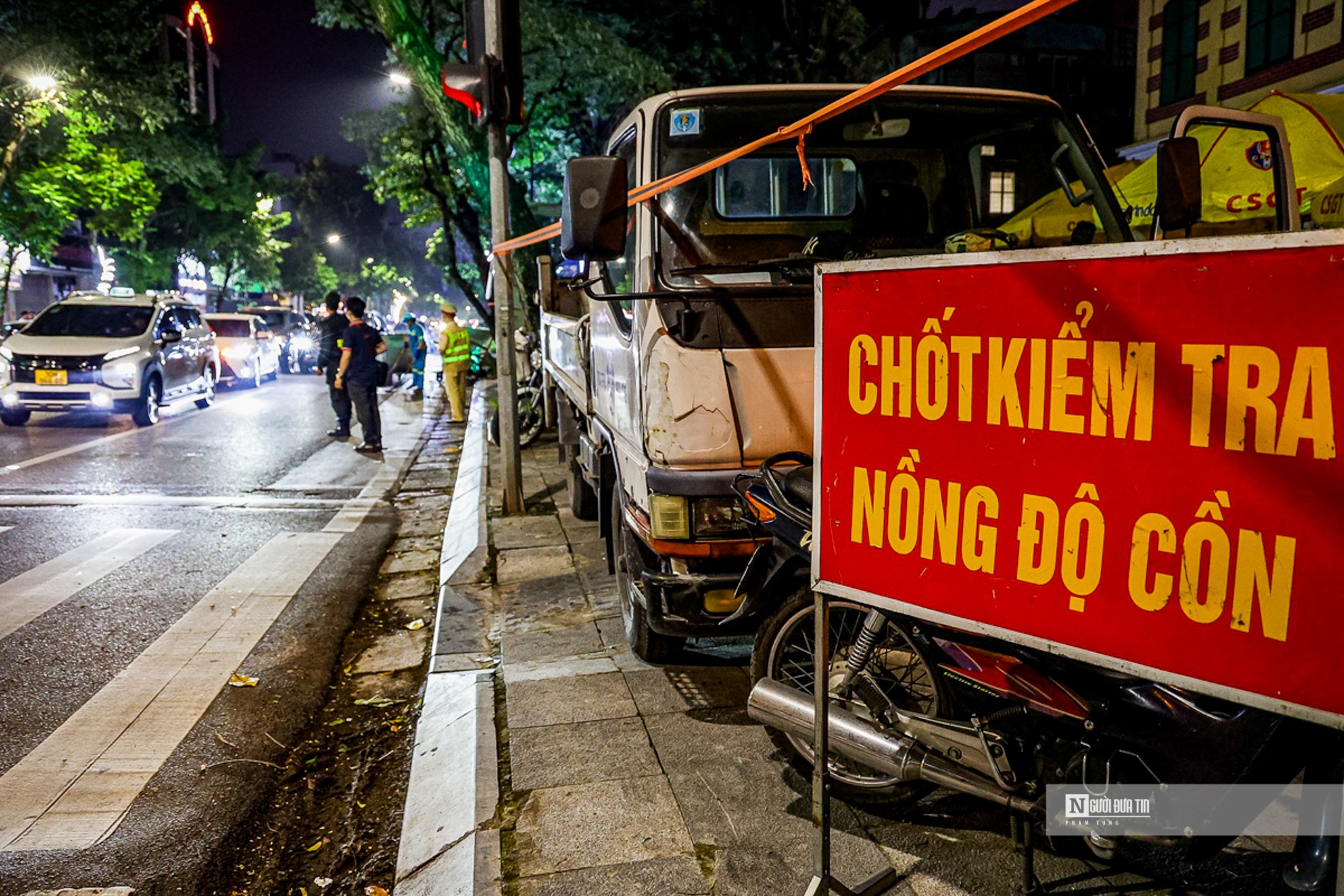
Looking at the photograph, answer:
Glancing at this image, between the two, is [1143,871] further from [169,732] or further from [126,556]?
[126,556]

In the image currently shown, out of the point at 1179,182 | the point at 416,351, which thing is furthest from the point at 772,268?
the point at 416,351

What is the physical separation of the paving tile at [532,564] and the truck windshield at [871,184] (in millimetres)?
2927

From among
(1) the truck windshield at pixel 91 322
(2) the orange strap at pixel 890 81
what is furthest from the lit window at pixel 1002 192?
(1) the truck windshield at pixel 91 322

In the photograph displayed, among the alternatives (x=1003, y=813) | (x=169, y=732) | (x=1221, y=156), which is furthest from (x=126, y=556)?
(x=1221, y=156)

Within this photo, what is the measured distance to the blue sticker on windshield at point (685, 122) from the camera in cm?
416

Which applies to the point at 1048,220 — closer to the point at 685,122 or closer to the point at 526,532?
the point at 685,122

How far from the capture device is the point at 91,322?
14.5 m

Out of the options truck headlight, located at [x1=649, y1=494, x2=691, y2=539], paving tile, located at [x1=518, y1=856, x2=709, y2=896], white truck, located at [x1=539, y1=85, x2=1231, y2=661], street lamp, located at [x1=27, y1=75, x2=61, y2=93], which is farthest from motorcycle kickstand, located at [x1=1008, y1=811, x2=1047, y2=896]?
street lamp, located at [x1=27, y1=75, x2=61, y2=93]

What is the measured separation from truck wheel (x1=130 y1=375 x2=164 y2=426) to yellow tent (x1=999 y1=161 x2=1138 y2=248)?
44.1ft

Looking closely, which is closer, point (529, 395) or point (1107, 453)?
point (1107, 453)

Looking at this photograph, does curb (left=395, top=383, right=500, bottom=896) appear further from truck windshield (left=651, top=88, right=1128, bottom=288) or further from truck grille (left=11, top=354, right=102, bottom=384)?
truck grille (left=11, top=354, right=102, bottom=384)

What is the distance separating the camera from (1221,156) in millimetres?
6211

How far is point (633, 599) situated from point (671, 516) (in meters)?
0.67

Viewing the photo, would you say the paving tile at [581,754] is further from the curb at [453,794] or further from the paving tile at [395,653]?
the paving tile at [395,653]
